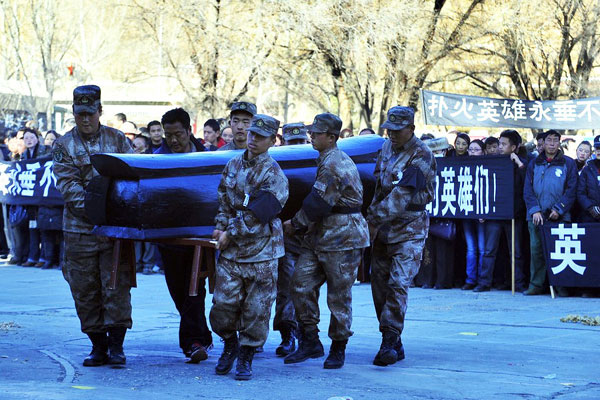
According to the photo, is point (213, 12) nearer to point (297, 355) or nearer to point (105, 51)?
point (297, 355)

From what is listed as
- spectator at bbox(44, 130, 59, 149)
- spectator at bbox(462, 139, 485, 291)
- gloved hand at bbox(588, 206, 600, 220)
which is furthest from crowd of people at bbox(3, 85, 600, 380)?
spectator at bbox(44, 130, 59, 149)

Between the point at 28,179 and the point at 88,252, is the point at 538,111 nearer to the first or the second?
the point at 28,179

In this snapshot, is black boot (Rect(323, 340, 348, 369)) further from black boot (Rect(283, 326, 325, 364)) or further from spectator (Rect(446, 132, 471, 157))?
spectator (Rect(446, 132, 471, 157))

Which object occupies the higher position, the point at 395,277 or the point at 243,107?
the point at 243,107

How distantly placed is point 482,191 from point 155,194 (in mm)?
6744

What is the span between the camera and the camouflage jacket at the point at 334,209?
25.8 feet

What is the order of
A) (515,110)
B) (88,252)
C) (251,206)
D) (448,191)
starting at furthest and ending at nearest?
(515,110)
(448,191)
(88,252)
(251,206)

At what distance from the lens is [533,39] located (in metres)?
25.0

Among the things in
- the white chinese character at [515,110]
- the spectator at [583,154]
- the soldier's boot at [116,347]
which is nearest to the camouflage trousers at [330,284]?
the soldier's boot at [116,347]

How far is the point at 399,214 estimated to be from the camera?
27.0ft

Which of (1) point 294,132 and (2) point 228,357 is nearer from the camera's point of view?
(2) point 228,357

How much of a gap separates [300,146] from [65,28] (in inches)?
1295

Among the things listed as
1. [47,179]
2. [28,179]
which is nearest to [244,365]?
A: [47,179]

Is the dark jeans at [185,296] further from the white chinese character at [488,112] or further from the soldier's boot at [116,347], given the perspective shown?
the white chinese character at [488,112]
